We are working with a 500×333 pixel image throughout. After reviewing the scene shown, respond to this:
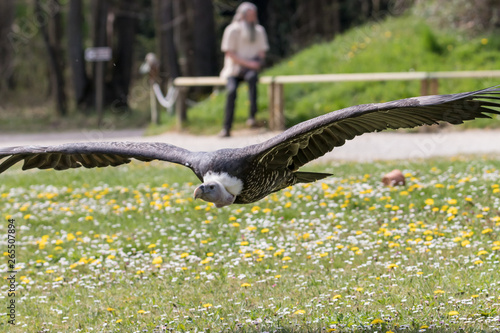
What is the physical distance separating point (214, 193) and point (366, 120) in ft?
3.50

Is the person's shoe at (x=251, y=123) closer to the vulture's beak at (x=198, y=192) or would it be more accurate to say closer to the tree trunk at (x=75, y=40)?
the vulture's beak at (x=198, y=192)

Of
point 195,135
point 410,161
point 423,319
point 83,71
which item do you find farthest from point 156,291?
point 83,71

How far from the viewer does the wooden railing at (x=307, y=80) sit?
12.0 metres

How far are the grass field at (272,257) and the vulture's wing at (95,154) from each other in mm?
868

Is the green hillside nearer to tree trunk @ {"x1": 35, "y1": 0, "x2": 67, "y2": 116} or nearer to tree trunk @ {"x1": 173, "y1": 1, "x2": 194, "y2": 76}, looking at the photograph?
tree trunk @ {"x1": 173, "y1": 1, "x2": 194, "y2": 76}

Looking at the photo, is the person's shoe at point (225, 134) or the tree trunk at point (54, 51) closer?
the person's shoe at point (225, 134)

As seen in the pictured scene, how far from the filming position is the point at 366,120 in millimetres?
4762

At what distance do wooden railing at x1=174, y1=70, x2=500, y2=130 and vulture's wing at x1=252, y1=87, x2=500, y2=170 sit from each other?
7298 mm

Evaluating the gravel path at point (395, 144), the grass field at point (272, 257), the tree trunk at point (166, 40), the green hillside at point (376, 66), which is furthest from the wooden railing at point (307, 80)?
the grass field at point (272, 257)

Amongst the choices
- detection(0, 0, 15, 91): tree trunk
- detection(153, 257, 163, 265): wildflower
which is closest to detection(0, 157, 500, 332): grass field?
detection(153, 257, 163, 265): wildflower

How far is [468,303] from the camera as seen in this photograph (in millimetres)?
4473

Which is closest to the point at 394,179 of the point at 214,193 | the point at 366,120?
the point at 366,120

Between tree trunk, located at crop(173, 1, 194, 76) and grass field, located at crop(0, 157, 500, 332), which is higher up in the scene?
tree trunk, located at crop(173, 1, 194, 76)

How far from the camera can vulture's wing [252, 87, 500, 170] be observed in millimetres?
4215
